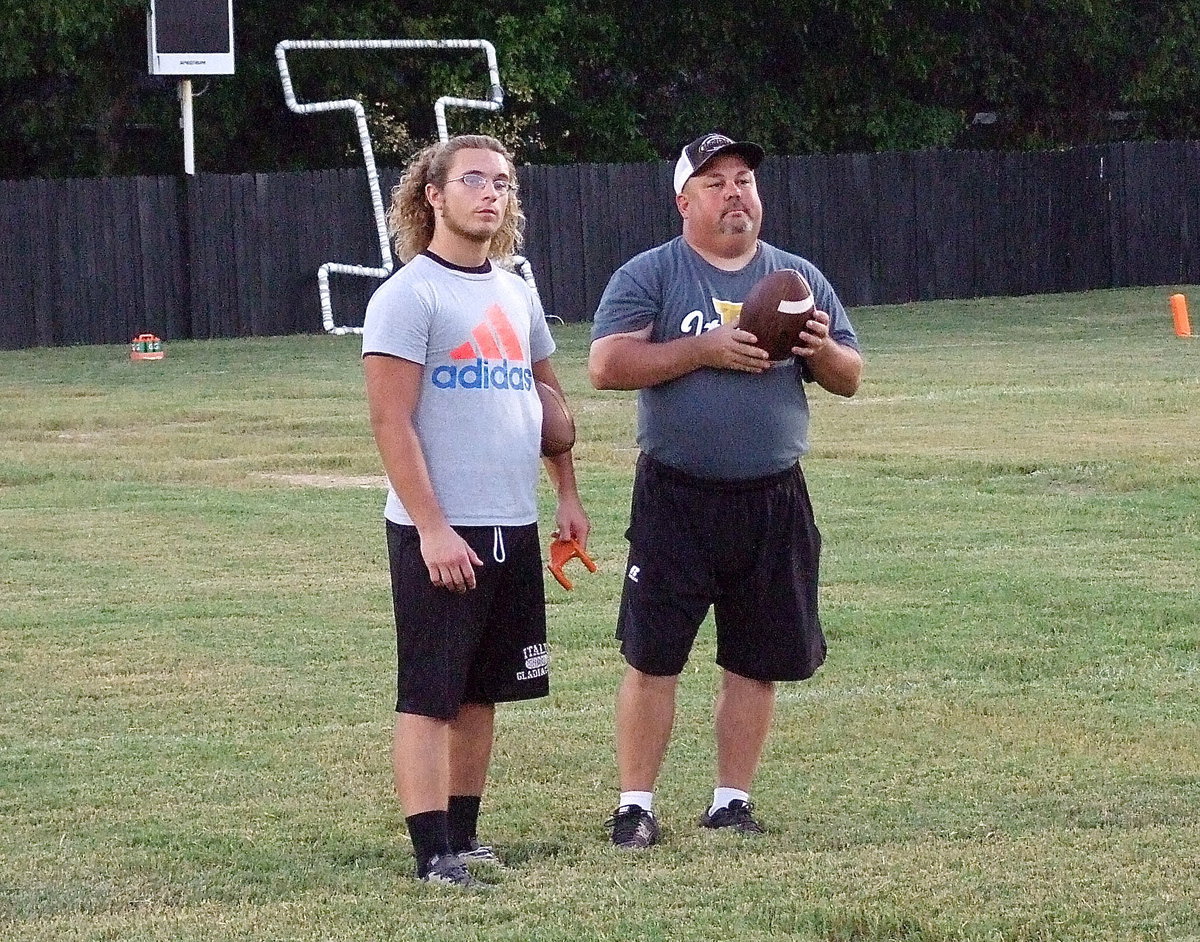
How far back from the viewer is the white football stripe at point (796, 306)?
5094mm

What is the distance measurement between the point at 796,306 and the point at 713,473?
51cm

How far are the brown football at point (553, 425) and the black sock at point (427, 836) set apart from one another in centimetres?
98

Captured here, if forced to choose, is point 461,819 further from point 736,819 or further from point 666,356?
point 666,356

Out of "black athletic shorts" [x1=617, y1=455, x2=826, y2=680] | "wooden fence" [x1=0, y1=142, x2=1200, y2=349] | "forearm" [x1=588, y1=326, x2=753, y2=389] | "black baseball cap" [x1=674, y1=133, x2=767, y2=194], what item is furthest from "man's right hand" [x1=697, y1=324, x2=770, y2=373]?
"wooden fence" [x1=0, y1=142, x2=1200, y2=349]

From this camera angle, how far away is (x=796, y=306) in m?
5.12

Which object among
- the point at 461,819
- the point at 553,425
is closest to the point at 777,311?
the point at 553,425

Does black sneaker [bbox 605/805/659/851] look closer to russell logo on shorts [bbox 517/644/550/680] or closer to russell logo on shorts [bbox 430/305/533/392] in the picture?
russell logo on shorts [bbox 517/644/550/680]

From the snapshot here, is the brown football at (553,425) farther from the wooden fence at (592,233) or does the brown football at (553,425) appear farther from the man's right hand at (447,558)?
the wooden fence at (592,233)

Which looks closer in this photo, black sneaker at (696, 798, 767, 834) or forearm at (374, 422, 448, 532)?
forearm at (374, 422, 448, 532)

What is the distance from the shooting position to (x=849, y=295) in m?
31.1

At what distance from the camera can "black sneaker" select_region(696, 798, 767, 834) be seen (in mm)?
5461

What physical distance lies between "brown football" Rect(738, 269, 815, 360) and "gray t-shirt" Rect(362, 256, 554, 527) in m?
0.59

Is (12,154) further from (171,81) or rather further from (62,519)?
(62,519)

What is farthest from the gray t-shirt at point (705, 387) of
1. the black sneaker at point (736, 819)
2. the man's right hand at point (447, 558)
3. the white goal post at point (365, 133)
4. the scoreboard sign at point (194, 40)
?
the scoreboard sign at point (194, 40)
